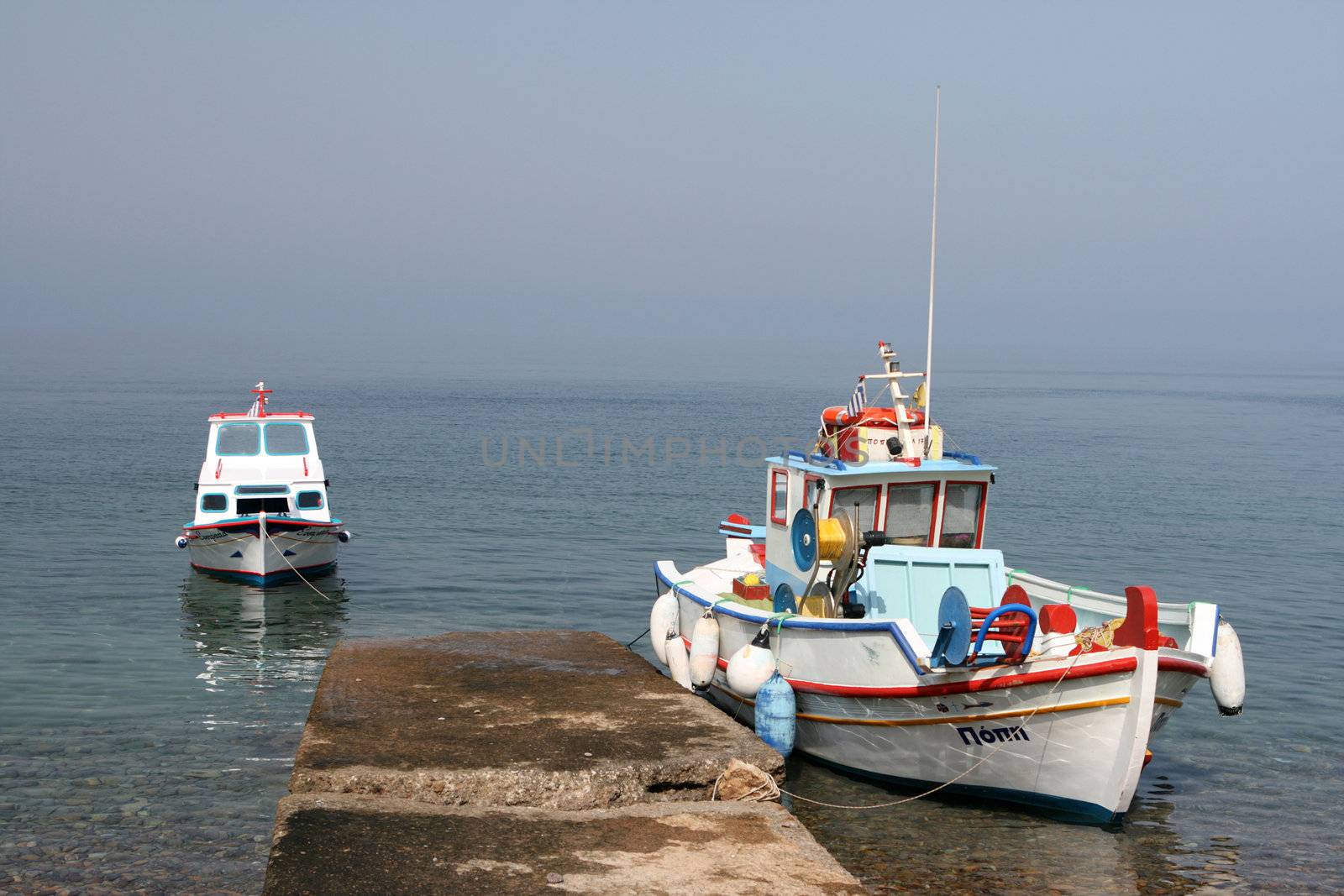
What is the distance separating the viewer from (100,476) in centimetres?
4006

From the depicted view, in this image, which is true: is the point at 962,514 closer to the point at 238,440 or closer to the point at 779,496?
the point at 779,496

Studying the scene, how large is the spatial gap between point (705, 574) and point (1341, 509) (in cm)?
2792

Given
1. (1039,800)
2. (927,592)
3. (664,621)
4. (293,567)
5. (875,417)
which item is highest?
(875,417)

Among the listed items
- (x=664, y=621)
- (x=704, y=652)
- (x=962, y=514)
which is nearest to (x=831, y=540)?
(x=962, y=514)

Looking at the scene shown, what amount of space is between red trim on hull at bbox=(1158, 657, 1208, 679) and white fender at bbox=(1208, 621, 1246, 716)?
0.39 metres

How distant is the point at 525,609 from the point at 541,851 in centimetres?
1498

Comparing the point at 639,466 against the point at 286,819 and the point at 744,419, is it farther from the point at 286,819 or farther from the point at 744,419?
the point at 286,819

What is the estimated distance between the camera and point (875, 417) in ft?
51.0

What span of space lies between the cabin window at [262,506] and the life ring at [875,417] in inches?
503

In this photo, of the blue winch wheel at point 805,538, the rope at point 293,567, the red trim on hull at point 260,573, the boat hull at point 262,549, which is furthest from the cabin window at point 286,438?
the blue winch wheel at point 805,538

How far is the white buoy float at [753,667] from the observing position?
13242 mm

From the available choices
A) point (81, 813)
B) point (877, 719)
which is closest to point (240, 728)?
point (81, 813)

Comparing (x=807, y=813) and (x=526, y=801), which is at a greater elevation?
(x=526, y=801)

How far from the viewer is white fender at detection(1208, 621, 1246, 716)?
11609 millimetres
